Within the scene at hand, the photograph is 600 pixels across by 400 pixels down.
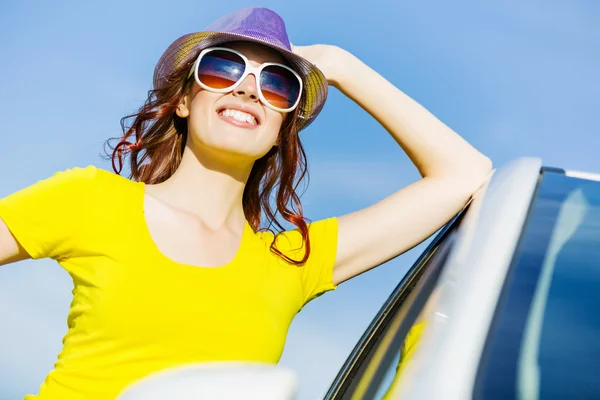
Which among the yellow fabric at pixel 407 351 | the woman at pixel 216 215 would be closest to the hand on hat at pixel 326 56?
the woman at pixel 216 215

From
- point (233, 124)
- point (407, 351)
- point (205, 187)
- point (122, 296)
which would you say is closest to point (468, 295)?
point (407, 351)

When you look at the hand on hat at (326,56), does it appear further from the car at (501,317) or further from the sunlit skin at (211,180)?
the car at (501,317)

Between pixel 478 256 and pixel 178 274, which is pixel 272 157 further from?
pixel 478 256

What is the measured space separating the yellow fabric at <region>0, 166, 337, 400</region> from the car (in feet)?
1.57

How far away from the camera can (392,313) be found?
2.08 m

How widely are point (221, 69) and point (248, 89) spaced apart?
11 cm

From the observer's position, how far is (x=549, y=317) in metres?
1.26

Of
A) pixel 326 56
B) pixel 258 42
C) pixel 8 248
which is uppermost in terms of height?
pixel 326 56

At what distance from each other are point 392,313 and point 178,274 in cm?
61

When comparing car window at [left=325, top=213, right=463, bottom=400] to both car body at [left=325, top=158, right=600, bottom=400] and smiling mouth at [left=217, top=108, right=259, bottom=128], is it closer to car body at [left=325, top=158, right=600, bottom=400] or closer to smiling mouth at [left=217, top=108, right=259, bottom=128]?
car body at [left=325, top=158, right=600, bottom=400]

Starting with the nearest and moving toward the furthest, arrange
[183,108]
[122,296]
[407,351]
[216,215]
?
[407,351] → [122,296] → [216,215] → [183,108]

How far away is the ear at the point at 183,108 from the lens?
2.71m

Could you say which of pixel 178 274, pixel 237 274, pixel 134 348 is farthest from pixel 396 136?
pixel 134 348

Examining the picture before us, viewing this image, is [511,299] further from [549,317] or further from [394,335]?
[394,335]
